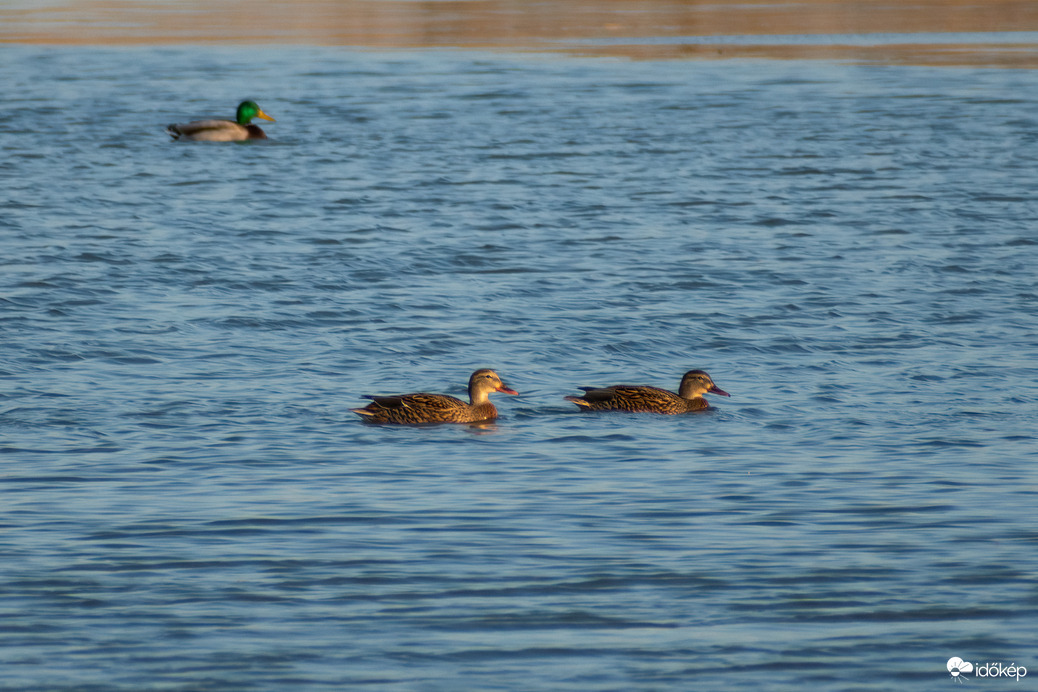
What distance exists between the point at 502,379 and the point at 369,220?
7696 millimetres

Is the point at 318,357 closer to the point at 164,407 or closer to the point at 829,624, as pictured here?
the point at 164,407

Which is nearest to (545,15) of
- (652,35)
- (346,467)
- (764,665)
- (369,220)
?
(652,35)

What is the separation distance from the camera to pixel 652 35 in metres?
42.9

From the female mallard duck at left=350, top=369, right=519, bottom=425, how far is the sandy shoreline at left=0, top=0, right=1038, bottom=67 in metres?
26.2

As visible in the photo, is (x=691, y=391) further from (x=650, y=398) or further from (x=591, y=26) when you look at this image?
(x=591, y=26)

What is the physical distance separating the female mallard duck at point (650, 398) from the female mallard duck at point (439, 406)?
22.5 inches

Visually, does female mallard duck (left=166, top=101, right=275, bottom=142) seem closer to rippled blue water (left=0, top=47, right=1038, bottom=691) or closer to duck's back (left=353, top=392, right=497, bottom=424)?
rippled blue water (left=0, top=47, right=1038, bottom=691)

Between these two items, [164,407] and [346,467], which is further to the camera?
[164,407]

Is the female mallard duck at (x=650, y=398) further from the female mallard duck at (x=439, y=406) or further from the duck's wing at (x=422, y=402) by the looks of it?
the duck's wing at (x=422, y=402)

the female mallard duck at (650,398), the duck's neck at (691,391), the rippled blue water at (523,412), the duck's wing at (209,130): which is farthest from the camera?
Answer: the duck's wing at (209,130)

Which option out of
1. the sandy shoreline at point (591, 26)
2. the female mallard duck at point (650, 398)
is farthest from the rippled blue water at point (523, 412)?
the sandy shoreline at point (591, 26)

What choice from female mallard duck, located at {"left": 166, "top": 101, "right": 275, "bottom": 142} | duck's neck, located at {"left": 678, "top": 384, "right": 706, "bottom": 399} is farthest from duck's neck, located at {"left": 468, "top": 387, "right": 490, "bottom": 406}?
female mallard duck, located at {"left": 166, "top": 101, "right": 275, "bottom": 142}

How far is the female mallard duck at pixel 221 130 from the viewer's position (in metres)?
27.9

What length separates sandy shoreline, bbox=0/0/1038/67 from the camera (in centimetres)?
3991
